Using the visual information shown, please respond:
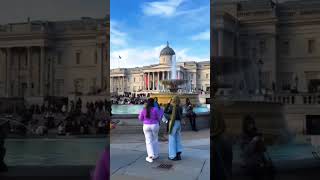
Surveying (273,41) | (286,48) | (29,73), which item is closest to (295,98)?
(286,48)

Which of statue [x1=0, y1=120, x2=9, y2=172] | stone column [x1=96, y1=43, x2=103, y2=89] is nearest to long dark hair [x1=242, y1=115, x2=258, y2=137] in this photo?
stone column [x1=96, y1=43, x2=103, y2=89]

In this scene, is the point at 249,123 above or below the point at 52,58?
below

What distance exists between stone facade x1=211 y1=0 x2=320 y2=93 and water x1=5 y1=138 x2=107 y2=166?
5.60 ft

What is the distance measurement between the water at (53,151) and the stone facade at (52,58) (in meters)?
0.56

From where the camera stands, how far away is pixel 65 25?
4.97 m

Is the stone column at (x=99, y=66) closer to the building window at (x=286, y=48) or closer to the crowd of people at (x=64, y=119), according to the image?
the crowd of people at (x=64, y=119)

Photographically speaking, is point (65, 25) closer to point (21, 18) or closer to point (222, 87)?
point (21, 18)

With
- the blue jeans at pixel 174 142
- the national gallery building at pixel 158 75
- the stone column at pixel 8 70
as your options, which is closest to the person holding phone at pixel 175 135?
the blue jeans at pixel 174 142

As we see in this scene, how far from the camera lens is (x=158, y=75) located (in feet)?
284

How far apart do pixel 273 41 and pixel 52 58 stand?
8.41 ft

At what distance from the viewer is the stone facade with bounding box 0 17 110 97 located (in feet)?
15.9

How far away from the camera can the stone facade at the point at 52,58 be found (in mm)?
4836

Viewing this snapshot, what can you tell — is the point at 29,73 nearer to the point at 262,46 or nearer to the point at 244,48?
the point at 244,48

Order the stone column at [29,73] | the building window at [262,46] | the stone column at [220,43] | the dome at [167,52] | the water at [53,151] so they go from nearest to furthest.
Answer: the water at [53,151] → the stone column at [220,43] → the building window at [262,46] → the stone column at [29,73] → the dome at [167,52]
